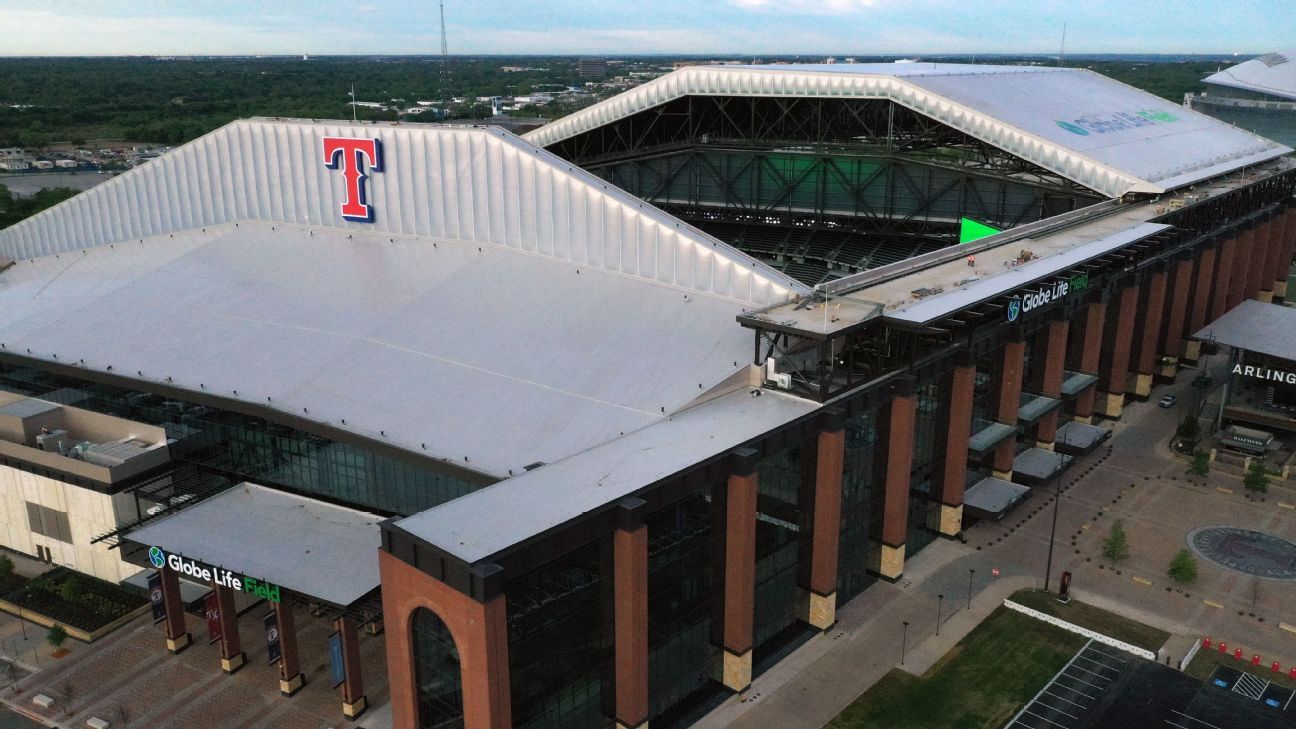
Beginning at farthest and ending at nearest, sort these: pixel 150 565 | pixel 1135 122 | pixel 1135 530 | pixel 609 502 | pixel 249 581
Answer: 1. pixel 1135 122
2. pixel 1135 530
3. pixel 150 565
4. pixel 249 581
5. pixel 609 502

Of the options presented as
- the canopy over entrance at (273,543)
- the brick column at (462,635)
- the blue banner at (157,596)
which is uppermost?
the brick column at (462,635)

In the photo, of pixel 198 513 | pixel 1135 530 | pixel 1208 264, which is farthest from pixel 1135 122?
pixel 198 513

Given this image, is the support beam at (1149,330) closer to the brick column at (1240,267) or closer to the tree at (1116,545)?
the brick column at (1240,267)

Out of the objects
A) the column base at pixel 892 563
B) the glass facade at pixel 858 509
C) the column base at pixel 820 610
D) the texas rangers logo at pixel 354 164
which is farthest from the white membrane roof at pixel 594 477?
the texas rangers logo at pixel 354 164

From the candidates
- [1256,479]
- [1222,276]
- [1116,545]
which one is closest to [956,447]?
[1116,545]

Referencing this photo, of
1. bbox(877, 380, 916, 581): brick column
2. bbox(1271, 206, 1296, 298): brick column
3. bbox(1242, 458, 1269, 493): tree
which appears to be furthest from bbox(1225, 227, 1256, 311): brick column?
bbox(877, 380, 916, 581): brick column

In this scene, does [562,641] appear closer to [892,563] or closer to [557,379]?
[557,379]

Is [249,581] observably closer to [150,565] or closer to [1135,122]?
[150,565]
